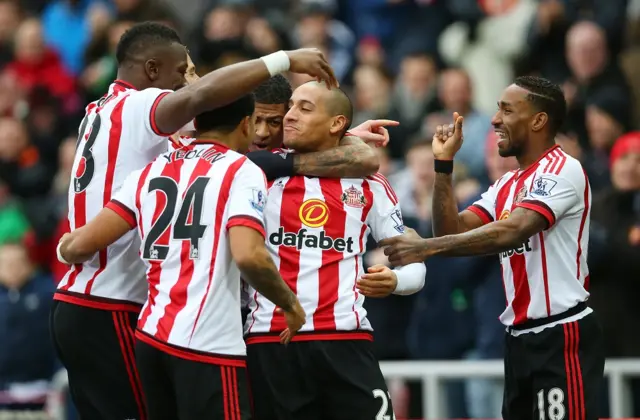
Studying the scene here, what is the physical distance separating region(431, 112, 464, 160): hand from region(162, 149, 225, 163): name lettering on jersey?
164 cm

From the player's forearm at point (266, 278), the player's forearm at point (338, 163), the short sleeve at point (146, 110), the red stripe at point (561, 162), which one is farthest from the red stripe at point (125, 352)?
the red stripe at point (561, 162)

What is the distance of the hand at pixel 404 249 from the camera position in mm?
6688

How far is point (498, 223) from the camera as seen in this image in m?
6.82

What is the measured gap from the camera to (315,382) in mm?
6613

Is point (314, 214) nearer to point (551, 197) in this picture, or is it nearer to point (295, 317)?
point (295, 317)

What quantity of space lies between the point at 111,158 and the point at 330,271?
1.28 m

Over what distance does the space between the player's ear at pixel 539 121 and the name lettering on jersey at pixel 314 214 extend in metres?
1.34

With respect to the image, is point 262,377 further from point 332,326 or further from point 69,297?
point 69,297

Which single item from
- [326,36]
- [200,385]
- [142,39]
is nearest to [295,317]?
[200,385]

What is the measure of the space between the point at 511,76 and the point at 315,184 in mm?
6143

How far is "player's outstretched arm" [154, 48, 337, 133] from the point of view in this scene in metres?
5.96

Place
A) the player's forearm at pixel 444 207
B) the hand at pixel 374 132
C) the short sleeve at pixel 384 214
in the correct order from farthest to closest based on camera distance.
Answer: the player's forearm at pixel 444 207, the hand at pixel 374 132, the short sleeve at pixel 384 214

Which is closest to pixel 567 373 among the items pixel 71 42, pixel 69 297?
pixel 69 297

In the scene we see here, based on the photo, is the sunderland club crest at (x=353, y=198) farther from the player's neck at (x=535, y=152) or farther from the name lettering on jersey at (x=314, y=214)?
the player's neck at (x=535, y=152)
